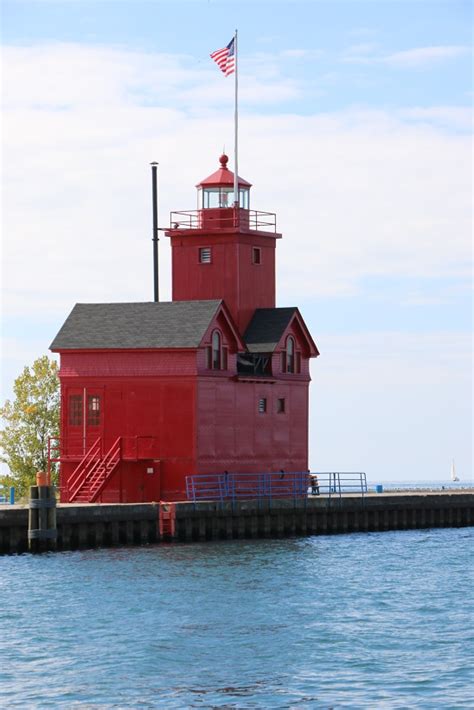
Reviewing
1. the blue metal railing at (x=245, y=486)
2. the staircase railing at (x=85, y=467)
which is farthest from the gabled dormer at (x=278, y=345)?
the staircase railing at (x=85, y=467)

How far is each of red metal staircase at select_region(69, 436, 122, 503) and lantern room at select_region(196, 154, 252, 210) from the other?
11795mm


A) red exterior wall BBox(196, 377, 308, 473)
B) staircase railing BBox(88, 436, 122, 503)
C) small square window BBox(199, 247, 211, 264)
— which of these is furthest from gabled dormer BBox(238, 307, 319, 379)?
staircase railing BBox(88, 436, 122, 503)


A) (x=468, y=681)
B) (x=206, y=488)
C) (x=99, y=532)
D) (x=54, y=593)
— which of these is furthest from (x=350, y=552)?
(x=468, y=681)

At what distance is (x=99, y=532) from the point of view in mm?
53062

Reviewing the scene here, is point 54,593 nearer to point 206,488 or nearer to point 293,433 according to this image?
point 206,488

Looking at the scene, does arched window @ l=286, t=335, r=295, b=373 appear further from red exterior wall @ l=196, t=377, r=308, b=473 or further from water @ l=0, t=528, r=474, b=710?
water @ l=0, t=528, r=474, b=710

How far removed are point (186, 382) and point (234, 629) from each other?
21.2 m

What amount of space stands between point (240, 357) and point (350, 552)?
987cm

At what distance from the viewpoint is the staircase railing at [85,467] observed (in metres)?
57.8

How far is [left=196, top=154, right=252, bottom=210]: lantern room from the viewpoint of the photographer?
6425 cm

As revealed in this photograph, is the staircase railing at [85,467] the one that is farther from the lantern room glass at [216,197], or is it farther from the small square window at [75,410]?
the lantern room glass at [216,197]

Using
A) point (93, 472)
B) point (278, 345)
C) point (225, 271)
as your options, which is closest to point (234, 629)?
point (93, 472)

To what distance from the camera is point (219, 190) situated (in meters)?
64.4

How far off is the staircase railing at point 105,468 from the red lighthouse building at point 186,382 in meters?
0.05
